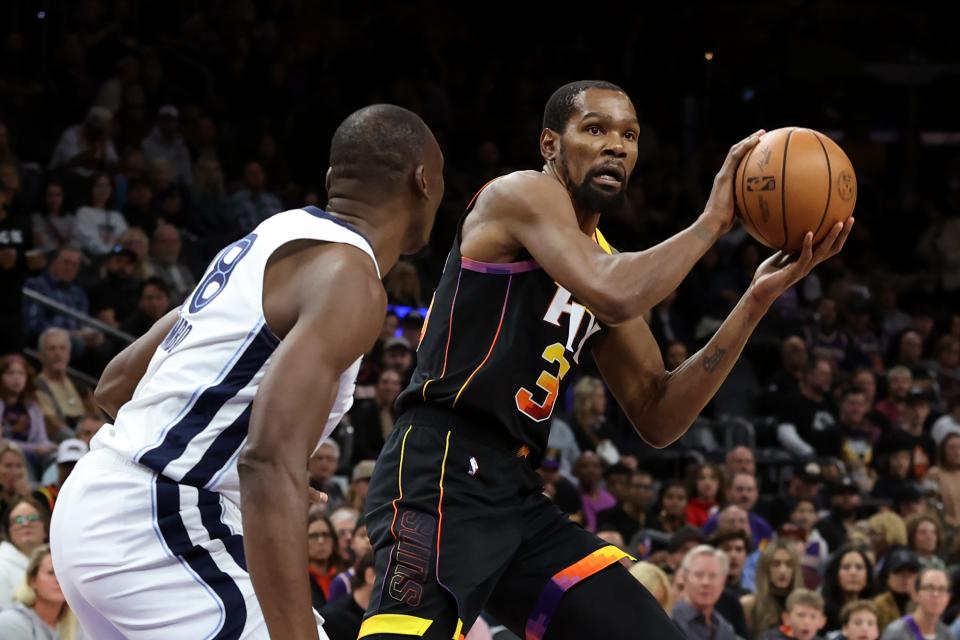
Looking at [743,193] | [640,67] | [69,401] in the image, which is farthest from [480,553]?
[640,67]

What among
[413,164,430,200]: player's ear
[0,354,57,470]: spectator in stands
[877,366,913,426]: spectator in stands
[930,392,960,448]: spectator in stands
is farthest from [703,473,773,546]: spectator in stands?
[413,164,430,200]: player's ear

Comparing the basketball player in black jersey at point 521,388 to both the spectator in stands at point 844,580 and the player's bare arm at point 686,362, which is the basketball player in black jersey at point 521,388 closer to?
the player's bare arm at point 686,362

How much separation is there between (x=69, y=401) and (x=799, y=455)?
5914 millimetres

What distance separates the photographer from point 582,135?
406cm

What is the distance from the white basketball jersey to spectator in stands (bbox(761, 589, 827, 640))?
567cm

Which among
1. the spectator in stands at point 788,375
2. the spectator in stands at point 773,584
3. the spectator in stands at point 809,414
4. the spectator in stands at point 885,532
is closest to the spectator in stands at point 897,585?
the spectator in stands at point 773,584

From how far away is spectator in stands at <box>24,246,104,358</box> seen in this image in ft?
32.6

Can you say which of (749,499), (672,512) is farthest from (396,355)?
(749,499)

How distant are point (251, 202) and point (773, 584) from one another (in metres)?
5.44

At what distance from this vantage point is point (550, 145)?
4180mm

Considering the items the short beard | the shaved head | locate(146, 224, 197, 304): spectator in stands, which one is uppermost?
the shaved head

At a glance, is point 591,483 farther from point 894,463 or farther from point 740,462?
point 894,463

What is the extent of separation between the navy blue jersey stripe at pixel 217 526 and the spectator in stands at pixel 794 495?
8.30m

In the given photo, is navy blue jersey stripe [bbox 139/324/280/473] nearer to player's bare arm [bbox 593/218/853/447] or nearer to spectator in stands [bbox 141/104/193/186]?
player's bare arm [bbox 593/218/853/447]
